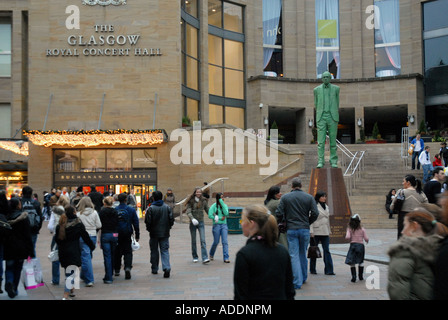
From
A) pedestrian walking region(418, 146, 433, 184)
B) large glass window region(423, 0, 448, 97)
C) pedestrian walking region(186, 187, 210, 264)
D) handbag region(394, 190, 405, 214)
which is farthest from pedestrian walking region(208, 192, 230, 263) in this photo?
large glass window region(423, 0, 448, 97)

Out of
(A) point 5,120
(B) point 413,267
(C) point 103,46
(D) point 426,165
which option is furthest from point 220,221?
(A) point 5,120

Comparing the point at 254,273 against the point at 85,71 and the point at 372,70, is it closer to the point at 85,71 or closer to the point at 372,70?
the point at 85,71

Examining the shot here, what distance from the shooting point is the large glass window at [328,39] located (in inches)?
1467

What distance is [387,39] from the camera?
36594mm

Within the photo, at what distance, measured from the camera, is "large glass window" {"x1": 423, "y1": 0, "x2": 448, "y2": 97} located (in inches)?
1369

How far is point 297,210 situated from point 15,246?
488 cm

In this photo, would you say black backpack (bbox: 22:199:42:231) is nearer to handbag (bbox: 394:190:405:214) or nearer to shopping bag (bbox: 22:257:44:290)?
shopping bag (bbox: 22:257:44:290)

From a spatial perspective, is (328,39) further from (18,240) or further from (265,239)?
(265,239)

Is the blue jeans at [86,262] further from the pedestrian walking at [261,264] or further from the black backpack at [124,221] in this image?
the pedestrian walking at [261,264]

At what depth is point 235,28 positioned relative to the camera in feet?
118

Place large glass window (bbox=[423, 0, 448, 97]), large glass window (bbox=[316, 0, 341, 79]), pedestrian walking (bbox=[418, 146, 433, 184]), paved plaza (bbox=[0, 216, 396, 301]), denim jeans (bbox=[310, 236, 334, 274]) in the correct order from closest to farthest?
paved plaza (bbox=[0, 216, 396, 301]) → denim jeans (bbox=[310, 236, 334, 274]) → pedestrian walking (bbox=[418, 146, 433, 184]) → large glass window (bbox=[423, 0, 448, 97]) → large glass window (bbox=[316, 0, 341, 79])

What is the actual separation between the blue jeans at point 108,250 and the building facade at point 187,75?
52.9 feet

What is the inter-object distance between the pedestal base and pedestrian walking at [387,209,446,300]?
10.2 m
